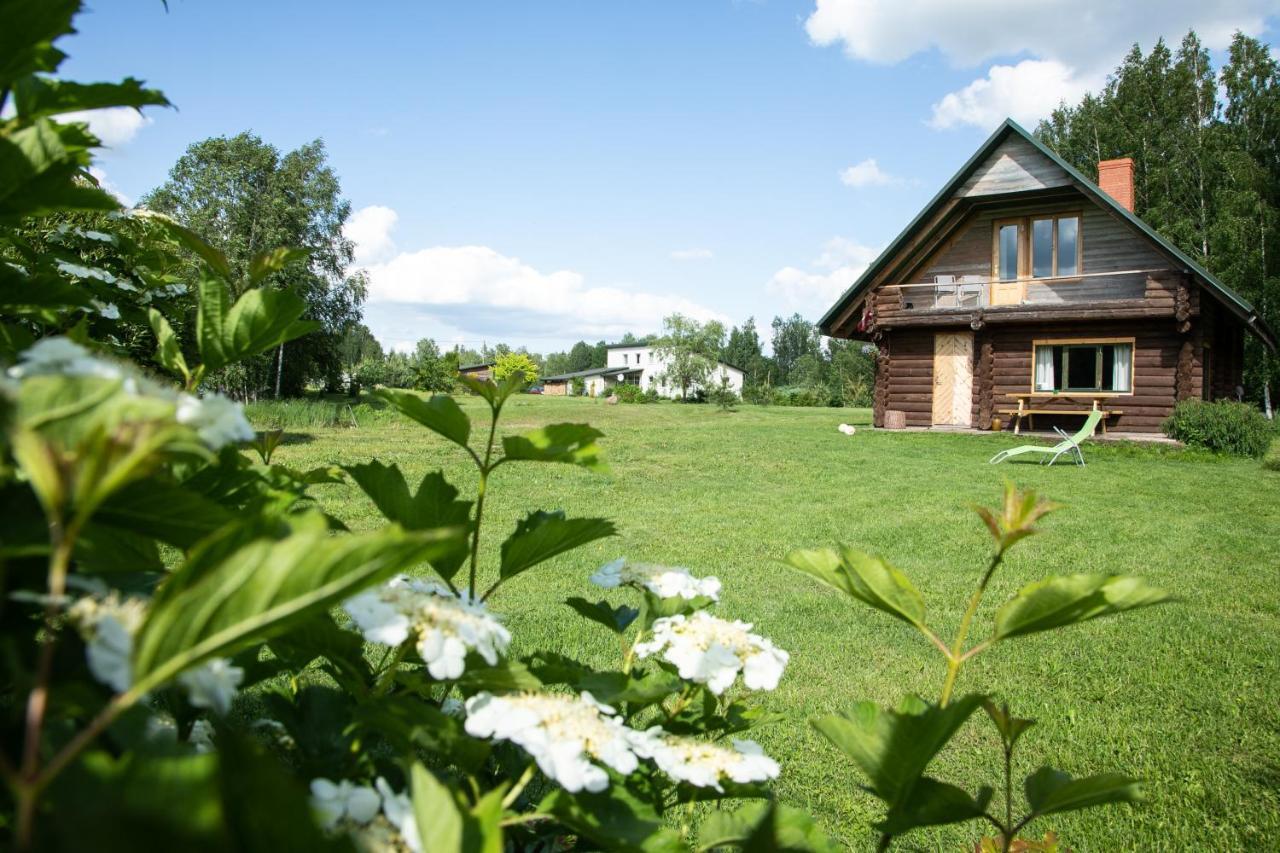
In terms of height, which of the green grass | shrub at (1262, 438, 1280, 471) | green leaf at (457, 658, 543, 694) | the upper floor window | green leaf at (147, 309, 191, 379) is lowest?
the green grass

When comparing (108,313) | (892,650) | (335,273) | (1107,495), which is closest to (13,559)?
(108,313)

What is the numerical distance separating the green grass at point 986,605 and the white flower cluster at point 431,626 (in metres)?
0.79

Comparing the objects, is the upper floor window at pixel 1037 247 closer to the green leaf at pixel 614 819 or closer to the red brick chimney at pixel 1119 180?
the red brick chimney at pixel 1119 180

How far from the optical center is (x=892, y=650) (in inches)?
173

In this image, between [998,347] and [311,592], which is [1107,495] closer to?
[998,347]

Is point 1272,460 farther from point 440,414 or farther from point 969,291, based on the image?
point 440,414

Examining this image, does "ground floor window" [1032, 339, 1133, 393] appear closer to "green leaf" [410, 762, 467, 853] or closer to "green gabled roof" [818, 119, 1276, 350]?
"green gabled roof" [818, 119, 1276, 350]

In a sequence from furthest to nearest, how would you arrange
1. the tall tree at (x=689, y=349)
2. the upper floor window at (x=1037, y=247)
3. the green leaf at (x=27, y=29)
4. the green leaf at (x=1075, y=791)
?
the tall tree at (x=689, y=349) → the upper floor window at (x=1037, y=247) → the green leaf at (x=1075, y=791) → the green leaf at (x=27, y=29)

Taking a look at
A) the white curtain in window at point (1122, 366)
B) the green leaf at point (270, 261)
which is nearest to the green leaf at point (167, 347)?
the green leaf at point (270, 261)

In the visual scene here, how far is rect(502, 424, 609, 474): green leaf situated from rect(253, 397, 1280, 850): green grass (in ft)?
2.05

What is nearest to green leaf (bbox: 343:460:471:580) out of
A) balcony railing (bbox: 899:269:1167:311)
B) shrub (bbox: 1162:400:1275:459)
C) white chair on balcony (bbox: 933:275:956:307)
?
shrub (bbox: 1162:400:1275:459)

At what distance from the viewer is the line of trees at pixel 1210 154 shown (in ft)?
83.6

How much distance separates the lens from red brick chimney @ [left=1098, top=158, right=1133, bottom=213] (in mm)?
16938

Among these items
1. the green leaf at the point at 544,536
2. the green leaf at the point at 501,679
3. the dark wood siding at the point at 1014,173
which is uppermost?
the dark wood siding at the point at 1014,173
